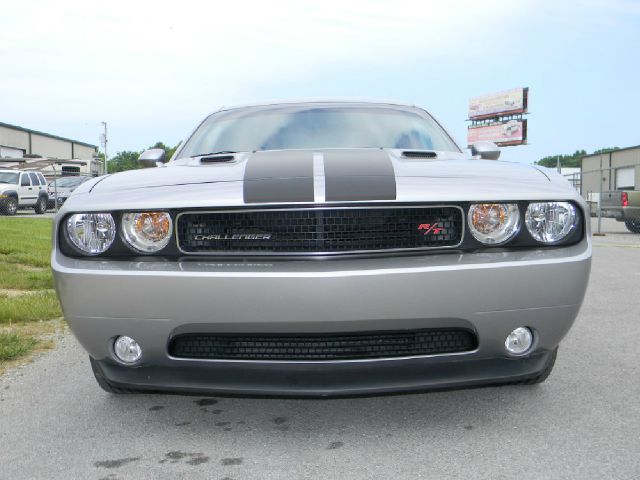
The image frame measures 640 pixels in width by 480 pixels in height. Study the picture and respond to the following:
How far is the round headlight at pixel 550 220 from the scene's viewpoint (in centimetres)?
246

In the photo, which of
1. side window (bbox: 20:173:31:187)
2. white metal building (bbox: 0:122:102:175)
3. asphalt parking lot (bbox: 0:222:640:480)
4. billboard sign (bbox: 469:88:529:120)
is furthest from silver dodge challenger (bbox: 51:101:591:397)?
billboard sign (bbox: 469:88:529:120)

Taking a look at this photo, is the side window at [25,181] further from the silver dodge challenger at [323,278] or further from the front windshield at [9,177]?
the silver dodge challenger at [323,278]

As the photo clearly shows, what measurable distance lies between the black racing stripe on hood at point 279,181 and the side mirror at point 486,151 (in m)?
1.29

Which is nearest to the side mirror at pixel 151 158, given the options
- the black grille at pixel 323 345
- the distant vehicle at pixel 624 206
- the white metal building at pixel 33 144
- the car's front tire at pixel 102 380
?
the car's front tire at pixel 102 380

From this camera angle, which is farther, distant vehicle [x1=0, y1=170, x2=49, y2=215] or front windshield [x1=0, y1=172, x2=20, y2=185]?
front windshield [x1=0, y1=172, x2=20, y2=185]

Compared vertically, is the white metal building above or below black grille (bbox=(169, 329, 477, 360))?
above

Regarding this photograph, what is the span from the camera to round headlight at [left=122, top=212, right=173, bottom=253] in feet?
7.95

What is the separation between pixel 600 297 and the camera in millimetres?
5781

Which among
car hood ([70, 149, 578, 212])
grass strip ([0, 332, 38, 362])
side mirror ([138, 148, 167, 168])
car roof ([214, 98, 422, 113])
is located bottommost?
grass strip ([0, 332, 38, 362])

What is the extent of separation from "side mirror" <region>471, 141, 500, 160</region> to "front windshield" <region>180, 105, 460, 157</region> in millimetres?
127

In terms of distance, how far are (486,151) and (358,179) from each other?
1441mm

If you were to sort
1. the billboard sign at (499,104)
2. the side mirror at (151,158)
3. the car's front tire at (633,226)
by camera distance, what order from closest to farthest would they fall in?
the side mirror at (151,158), the car's front tire at (633,226), the billboard sign at (499,104)

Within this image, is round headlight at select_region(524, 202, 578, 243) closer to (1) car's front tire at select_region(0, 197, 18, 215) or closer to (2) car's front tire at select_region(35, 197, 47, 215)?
(1) car's front tire at select_region(0, 197, 18, 215)

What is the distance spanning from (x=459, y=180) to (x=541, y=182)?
0.36 meters
